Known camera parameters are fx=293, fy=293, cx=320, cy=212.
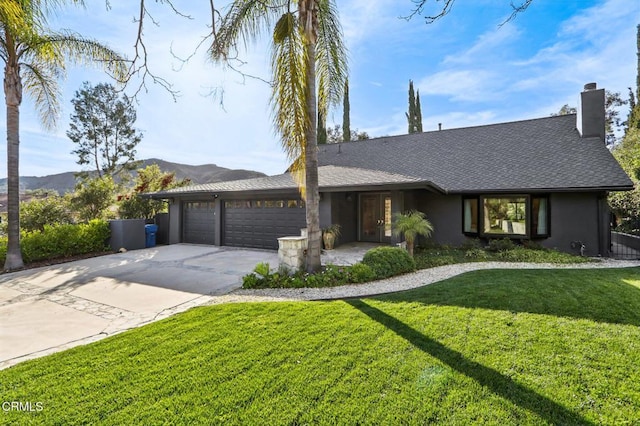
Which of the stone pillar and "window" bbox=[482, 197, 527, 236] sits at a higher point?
"window" bbox=[482, 197, 527, 236]

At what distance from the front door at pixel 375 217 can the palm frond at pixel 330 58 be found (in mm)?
5187

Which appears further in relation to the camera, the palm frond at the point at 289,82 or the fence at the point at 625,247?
the fence at the point at 625,247

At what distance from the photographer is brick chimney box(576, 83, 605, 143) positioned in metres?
10.5

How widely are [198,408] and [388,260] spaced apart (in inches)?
220

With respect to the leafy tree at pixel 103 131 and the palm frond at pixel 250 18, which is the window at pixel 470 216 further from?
the leafy tree at pixel 103 131

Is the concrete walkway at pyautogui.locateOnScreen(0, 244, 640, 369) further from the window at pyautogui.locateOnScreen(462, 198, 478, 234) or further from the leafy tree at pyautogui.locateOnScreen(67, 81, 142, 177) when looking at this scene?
the leafy tree at pyautogui.locateOnScreen(67, 81, 142, 177)

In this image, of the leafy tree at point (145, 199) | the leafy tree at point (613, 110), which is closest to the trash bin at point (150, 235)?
the leafy tree at point (145, 199)

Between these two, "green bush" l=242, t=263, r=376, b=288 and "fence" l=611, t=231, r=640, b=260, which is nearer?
"green bush" l=242, t=263, r=376, b=288

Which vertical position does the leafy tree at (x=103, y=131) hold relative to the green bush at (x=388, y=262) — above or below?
above

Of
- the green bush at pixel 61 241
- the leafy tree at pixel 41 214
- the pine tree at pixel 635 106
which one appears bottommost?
the green bush at pixel 61 241

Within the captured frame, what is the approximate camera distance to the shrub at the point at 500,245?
966 cm

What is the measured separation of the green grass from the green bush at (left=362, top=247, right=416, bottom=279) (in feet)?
7.76

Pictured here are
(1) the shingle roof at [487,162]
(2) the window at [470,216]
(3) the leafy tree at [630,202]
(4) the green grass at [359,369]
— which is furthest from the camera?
(3) the leafy tree at [630,202]

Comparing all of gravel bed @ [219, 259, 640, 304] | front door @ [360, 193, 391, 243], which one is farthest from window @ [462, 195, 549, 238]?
front door @ [360, 193, 391, 243]
